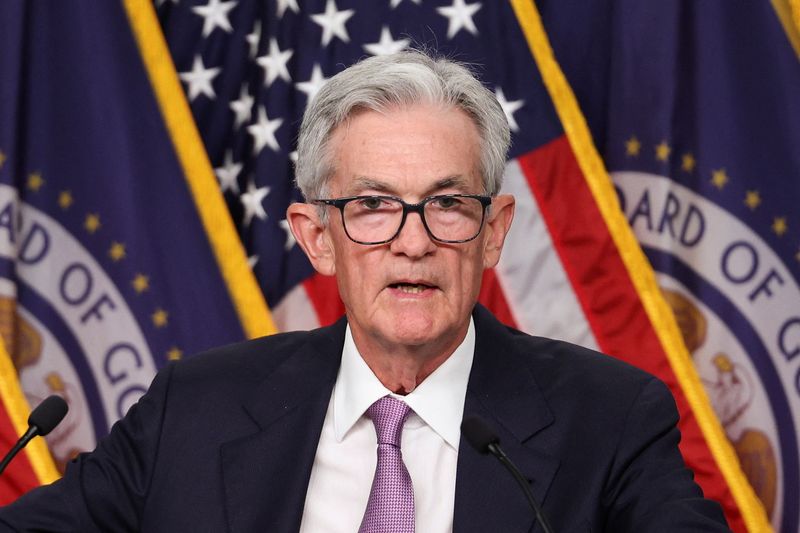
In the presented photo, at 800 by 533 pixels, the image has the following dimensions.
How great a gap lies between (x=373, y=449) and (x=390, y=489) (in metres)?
0.14

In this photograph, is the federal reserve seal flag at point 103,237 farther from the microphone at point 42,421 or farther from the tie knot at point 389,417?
the microphone at point 42,421

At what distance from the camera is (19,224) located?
2.99 metres

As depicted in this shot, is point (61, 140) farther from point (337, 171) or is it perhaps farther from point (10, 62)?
point (337, 171)

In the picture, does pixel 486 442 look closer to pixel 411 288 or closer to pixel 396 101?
pixel 411 288

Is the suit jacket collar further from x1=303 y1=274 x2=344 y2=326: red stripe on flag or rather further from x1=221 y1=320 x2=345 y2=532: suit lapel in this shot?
x1=303 y1=274 x2=344 y2=326: red stripe on flag

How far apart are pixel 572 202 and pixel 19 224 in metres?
1.48

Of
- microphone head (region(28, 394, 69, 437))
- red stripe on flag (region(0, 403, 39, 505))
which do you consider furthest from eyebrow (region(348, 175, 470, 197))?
red stripe on flag (region(0, 403, 39, 505))

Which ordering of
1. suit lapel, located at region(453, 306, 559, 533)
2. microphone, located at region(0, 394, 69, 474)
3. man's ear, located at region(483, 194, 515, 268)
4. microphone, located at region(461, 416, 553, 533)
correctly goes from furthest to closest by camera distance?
man's ear, located at region(483, 194, 515, 268)
suit lapel, located at region(453, 306, 559, 533)
microphone, located at region(0, 394, 69, 474)
microphone, located at region(461, 416, 553, 533)

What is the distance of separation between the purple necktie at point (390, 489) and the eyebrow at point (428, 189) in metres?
0.39

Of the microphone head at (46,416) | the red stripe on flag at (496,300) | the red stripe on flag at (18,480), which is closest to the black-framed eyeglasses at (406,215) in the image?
the microphone head at (46,416)

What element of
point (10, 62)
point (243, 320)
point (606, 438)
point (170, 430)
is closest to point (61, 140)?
point (10, 62)

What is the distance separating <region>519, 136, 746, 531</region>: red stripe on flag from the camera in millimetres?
2863

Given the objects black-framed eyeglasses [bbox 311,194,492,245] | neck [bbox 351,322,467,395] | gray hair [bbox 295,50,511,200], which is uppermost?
gray hair [bbox 295,50,511,200]

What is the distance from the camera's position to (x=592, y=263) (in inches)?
115
